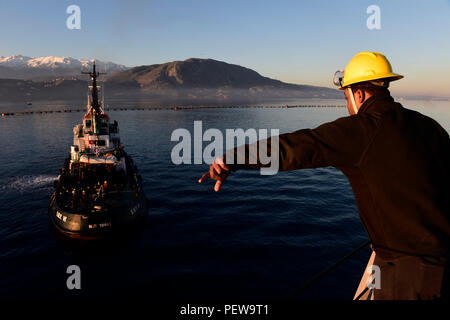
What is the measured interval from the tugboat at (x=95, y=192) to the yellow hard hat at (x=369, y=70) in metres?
22.7

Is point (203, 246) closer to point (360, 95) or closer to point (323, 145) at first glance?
point (360, 95)

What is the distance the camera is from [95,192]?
2486 cm

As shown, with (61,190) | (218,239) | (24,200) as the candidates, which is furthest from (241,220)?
(24,200)

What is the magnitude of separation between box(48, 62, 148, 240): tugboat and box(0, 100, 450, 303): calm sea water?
1.99 meters

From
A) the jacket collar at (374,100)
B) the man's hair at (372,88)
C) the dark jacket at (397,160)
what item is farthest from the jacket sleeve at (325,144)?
the man's hair at (372,88)

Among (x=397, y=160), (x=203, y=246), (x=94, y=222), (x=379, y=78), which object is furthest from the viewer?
(x=203, y=246)

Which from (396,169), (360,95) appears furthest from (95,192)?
(396,169)

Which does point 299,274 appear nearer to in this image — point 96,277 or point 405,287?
point 96,277

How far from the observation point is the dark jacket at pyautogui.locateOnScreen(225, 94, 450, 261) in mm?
2254

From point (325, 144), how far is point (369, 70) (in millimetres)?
1429

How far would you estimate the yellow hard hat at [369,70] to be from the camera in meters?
2.91

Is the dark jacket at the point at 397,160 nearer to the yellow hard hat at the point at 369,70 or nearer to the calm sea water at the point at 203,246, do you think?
the yellow hard hat at the point at 369,70

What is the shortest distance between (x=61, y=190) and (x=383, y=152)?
2919cm
